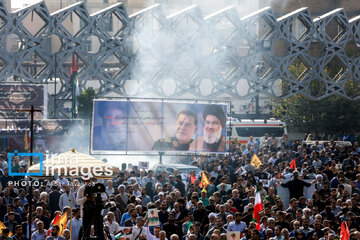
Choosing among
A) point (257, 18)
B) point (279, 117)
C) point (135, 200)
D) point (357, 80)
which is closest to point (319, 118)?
point (279, 117)

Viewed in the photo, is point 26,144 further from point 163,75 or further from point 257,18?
point 257,18

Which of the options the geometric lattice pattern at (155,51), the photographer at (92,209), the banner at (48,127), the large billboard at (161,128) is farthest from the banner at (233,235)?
the geometric lattice pattern at (155,51)

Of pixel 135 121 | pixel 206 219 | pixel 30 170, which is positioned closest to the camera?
pixel 30 170

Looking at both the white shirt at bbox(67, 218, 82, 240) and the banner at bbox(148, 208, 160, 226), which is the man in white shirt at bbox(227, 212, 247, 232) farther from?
the white shirt at bbox(67, 218, 82, 240)

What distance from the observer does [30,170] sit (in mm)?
17219

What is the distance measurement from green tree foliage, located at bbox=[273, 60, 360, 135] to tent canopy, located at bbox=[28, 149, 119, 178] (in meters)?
40.5

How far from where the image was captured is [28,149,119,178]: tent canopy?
55.1 ft

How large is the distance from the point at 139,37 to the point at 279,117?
22.2 metres

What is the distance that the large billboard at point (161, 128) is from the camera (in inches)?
1131

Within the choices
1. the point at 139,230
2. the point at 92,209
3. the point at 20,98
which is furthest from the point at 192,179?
the point at 20,98

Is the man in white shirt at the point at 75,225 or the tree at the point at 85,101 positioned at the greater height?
the tree at the point at 85,101

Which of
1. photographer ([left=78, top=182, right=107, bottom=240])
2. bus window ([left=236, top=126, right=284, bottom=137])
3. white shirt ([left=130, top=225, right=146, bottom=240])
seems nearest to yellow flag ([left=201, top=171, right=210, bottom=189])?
white shirt ([left=130, top=225, right=146, bottom=240])

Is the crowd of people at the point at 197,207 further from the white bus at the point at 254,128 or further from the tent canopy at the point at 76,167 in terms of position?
the white bus at the point at 254,128

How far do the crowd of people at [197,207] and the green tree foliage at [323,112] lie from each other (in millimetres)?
33022
